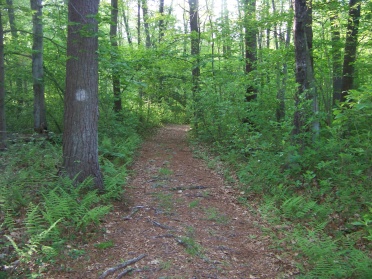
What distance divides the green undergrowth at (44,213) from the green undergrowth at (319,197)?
3.19 meters

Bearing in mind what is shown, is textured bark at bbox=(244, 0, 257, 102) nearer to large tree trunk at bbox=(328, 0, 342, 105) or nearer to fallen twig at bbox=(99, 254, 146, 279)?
large tree trunk at bbox=(328, 0, 342, 105)

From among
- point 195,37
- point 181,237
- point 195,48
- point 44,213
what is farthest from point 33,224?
point 195,48

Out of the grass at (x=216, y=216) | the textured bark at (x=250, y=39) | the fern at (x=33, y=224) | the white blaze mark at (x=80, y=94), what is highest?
the textured bark at (x=250, y=39)

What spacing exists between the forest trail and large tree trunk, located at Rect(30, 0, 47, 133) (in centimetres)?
500

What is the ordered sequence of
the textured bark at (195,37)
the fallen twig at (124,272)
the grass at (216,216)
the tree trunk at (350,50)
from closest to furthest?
the fallen twig at (124,272) → the grass at (216,216) → the tree trunk at (350,50) → the textured bark at (195,37)

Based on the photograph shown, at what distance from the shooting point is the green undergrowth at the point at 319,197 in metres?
4.20

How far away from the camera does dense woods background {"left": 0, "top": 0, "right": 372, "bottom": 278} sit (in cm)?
475

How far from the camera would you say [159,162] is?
10039 mm

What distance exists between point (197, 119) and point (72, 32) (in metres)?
8.35

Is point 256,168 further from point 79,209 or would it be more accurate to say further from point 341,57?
point 341,57

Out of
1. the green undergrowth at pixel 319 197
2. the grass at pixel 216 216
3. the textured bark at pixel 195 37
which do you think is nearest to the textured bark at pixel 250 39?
the textured bark at pixel 195 37

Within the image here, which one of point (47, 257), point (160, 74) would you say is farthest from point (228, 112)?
point (47, 257)

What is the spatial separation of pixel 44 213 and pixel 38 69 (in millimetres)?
7262

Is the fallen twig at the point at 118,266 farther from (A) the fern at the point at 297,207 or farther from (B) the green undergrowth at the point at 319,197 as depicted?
(A) the fern at the point at 297,207
